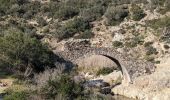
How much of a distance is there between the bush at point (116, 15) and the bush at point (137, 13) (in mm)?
1260

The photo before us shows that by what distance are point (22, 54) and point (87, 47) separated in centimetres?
829

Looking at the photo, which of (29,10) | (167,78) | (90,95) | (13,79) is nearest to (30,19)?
(29,10)

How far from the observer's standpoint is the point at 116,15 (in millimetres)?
87875

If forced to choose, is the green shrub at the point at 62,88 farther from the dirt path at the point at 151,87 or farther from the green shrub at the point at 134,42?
the green shrub at the point at 134,42

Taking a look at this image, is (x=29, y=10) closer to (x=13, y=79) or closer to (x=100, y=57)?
(x=100, y=57)

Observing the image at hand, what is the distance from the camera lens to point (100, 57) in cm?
7488

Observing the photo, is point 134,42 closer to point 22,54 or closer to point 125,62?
point 125,62

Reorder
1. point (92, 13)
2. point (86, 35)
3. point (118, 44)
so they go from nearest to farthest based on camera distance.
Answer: point (118, 44), point (86, 35), point (92, 13)

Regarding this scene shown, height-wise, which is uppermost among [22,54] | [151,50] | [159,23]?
[159,23]

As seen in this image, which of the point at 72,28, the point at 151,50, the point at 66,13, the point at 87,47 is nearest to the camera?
the point at 87,47

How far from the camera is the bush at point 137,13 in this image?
3406 inches

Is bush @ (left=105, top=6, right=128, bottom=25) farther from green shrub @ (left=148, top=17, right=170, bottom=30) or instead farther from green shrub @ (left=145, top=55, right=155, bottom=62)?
green shrub @ (left=145, top=55, right=155, bottom=62)

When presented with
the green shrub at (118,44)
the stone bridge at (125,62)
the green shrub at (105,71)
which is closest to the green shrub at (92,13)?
the green shrub at (118,44)

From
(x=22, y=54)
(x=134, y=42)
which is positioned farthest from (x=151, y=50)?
(x=22, y=54)
